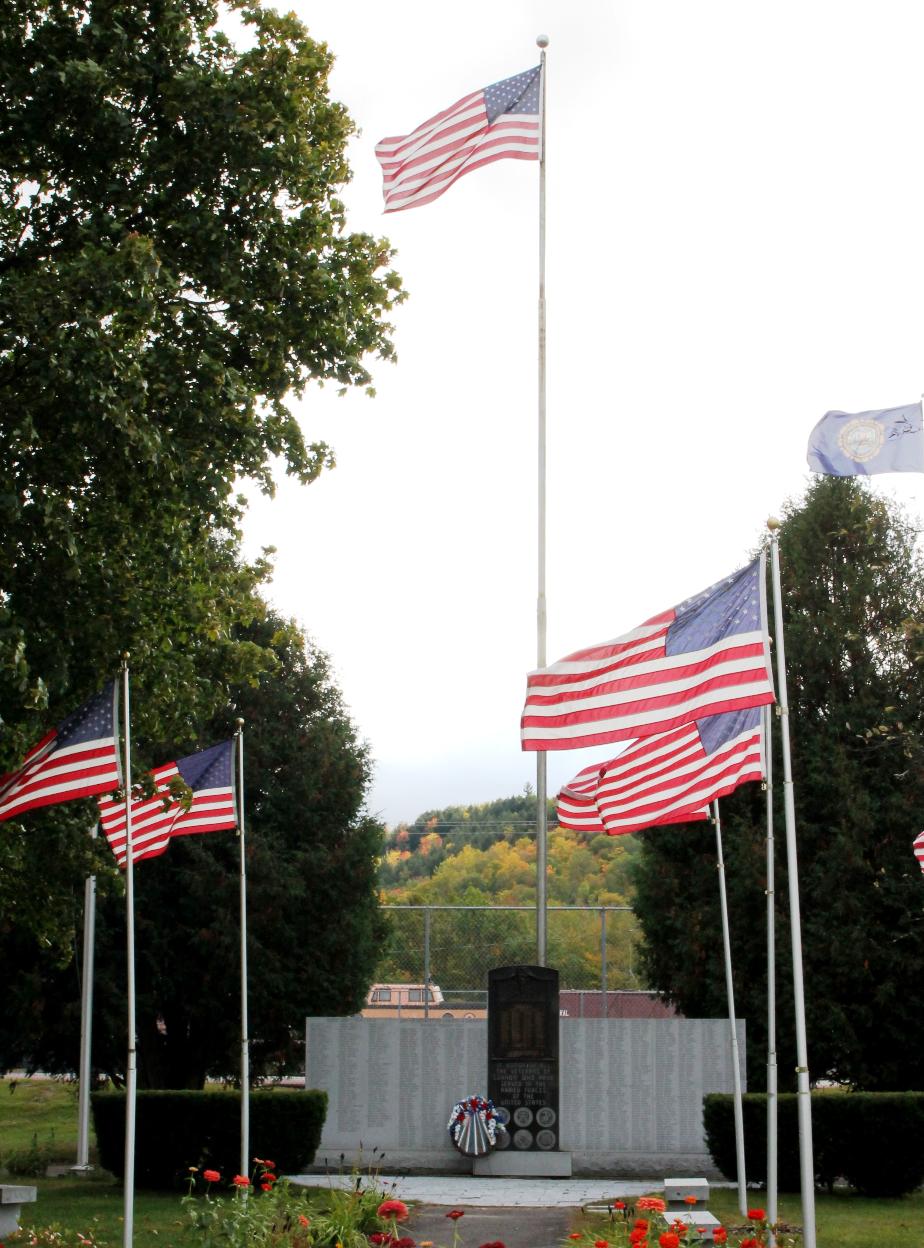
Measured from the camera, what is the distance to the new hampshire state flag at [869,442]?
13.5 meters

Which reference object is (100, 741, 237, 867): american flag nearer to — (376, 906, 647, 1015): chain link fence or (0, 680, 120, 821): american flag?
(0, 680, 120, 821): american flag

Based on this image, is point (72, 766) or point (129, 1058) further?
point (72, 766)

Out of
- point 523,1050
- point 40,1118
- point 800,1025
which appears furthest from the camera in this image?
point 40,1118

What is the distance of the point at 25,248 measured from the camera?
558 inches

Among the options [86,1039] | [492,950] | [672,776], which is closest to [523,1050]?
[86,1039]

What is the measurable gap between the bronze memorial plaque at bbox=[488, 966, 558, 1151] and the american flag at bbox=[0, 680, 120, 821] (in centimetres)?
904

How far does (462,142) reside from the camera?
771 inches

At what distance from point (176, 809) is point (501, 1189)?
20.2 ft

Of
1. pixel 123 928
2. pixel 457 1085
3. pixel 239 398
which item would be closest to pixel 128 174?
pixel 239 398

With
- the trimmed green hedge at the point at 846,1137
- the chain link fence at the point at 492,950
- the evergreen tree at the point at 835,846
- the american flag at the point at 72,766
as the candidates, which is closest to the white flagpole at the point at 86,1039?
the chain link fence at the point at 492,950

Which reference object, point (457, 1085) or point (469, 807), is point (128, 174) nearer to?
point (457, 1085)

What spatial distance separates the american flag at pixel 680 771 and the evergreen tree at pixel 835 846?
28.2 feet

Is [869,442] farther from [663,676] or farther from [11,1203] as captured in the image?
[11,1203]

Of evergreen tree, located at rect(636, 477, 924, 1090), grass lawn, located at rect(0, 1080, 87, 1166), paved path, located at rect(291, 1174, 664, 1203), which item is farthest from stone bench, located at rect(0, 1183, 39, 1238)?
evergreen tree, located at rect(636, 477, 924, 1090)
